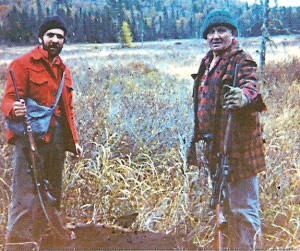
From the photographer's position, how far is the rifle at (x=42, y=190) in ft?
7.25

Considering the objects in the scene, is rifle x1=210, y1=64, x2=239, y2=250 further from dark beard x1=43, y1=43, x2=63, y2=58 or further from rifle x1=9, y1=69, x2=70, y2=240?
dark beard x1=43, y1=43, x2=63, y2=58

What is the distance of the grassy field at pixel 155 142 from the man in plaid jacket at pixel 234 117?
121mm

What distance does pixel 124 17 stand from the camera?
8.27ft

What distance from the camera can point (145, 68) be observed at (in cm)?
262

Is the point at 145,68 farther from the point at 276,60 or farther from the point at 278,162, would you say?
the point at 278,162

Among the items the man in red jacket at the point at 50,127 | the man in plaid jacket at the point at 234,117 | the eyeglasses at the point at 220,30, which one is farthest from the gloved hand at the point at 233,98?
the man in red jacket at the point at 50,127

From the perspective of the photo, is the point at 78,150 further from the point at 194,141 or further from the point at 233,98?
the point at 233,98

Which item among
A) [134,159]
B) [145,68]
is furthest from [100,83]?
[134,159]

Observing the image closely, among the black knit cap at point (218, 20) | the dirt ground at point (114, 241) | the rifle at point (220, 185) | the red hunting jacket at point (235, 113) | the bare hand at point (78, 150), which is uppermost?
the black knit cap at point (218, 20)

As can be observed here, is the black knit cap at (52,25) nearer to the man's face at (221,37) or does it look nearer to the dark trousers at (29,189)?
the dark trousers at (29,189)

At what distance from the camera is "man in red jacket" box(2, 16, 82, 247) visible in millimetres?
2205

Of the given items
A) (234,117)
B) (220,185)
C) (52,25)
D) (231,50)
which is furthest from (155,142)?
(52,25)

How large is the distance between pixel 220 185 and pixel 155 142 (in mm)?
600

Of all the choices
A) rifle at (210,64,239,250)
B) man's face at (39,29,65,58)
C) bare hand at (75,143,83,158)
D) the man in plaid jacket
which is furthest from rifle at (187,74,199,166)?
man's face at (39,29,65,58)
